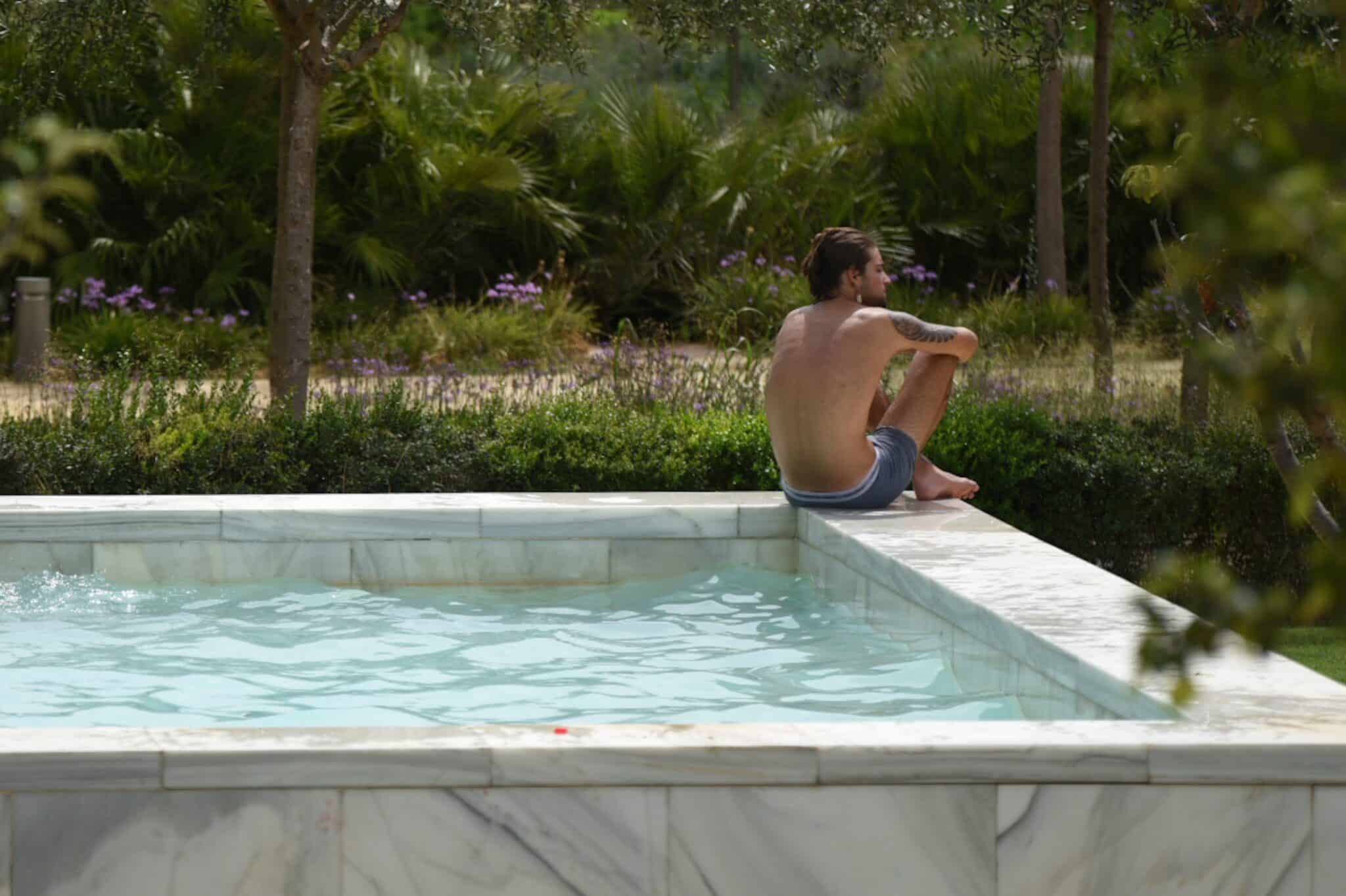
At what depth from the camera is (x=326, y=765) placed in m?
3.20

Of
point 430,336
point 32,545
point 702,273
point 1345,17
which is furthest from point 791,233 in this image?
point 1345,17

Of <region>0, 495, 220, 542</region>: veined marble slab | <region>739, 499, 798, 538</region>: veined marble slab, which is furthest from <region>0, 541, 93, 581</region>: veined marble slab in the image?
<region>739, 499, 798, 538</region>: veined marble slab

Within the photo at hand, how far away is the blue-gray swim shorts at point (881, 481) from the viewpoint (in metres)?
6.57

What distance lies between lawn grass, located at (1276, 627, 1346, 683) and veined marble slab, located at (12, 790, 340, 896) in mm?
3777

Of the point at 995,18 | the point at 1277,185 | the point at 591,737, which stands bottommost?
the point at 591,737

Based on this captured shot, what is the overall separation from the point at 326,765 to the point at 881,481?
370 centimetres

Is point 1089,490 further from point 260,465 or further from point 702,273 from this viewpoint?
point 702,273

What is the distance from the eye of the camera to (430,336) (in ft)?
48.6

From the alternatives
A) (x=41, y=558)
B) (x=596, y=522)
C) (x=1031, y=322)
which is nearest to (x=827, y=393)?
(x=596, y=522)

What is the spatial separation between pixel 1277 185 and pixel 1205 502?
6.90 metres

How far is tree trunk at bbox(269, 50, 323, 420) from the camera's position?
883cm

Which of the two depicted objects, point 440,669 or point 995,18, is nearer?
point 440,669

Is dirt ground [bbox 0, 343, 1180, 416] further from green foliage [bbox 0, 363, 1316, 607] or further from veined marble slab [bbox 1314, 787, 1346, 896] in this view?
veined marble slab [bbox 1314, 787, 1346, 896]

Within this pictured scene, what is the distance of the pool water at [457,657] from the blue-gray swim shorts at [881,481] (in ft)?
1.13
